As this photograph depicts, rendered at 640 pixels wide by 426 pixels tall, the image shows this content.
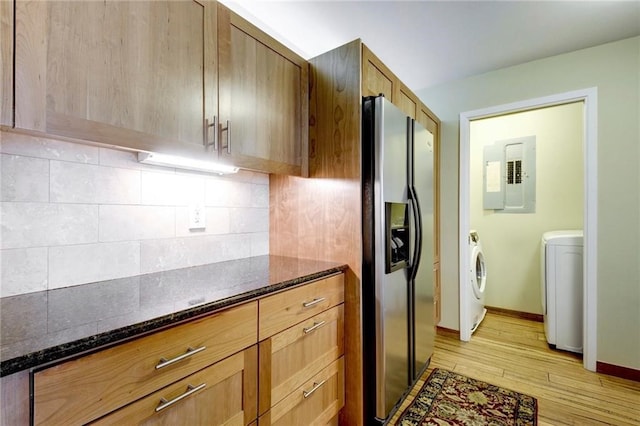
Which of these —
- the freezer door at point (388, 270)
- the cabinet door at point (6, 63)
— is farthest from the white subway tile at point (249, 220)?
the cabinet door at point (6, 63)

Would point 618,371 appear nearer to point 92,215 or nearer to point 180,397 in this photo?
point 180,397

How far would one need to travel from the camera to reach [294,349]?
1226 mm

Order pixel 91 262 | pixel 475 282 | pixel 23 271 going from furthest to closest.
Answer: pixel 475 282 < pixel 91 262 < pixel 23 271

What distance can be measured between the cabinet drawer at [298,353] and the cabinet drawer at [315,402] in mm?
33

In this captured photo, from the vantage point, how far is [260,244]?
6.14 feet

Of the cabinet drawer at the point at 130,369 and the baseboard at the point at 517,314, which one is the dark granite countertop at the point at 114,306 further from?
the baseboard at the point at 517,314

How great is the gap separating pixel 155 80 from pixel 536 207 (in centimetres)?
378

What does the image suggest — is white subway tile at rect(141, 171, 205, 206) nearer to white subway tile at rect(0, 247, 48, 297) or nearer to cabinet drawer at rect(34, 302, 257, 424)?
white subway tile at rect(0, 247, 48, 297)

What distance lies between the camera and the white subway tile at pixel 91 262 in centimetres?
107

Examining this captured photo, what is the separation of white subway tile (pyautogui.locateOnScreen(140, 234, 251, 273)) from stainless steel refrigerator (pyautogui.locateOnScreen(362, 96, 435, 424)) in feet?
2.45

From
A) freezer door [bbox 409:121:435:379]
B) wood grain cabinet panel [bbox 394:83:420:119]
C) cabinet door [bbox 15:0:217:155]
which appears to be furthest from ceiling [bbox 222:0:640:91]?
cabinet door [bbox 15:0:217:155]

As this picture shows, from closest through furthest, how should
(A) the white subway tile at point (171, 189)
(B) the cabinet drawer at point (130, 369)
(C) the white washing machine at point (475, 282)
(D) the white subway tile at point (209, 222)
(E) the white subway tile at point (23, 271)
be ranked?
(B) the cabinet drawer at point (130, 369)
(E) the white subway tile at point (23, 271)
(A) the white subway tile at point (171, 189)
(D) the white subway tile at point (209, 222)
(C) the white washing machine at point (475, 282)

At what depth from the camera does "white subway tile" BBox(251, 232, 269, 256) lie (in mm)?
1826

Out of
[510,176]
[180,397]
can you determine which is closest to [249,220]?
[180,397]
